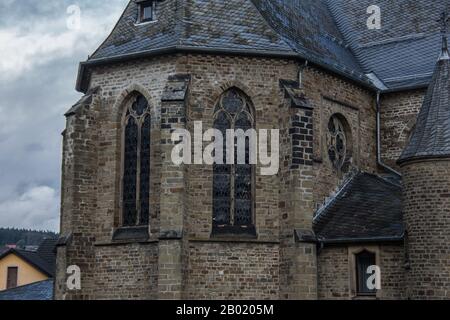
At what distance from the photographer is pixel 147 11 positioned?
23141 millimetres

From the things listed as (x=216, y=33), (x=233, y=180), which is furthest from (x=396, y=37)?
(x=233, y=180)

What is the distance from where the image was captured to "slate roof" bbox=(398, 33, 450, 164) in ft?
65.4

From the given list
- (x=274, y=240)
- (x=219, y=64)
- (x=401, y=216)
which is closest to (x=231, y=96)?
(x=219, y=64)

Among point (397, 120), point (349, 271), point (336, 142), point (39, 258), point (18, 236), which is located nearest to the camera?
point (349, 271)

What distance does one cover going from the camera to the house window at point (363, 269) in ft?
68.3

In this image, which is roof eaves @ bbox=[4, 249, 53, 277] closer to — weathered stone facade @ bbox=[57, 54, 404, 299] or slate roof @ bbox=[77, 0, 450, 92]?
slate roof @ bbox=[77, 0, 450, 92]

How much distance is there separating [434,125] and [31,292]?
616 inches

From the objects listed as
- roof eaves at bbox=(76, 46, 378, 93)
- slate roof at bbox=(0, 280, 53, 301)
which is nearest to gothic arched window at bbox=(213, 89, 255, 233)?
roof eaves at bbox=(76, 46, 378, 93)

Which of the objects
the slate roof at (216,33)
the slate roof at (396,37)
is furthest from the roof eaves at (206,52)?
the slate roof at (396,37)

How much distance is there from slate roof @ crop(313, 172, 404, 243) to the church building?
52 millimetres

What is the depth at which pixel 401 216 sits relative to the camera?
21.1m

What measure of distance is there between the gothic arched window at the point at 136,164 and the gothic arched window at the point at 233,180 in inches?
74.4

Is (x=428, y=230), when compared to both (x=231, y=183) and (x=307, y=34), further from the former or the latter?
(x=307, y=34)

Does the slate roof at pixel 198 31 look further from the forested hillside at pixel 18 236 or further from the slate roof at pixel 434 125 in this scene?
the forested hillside at pixel 18 236
